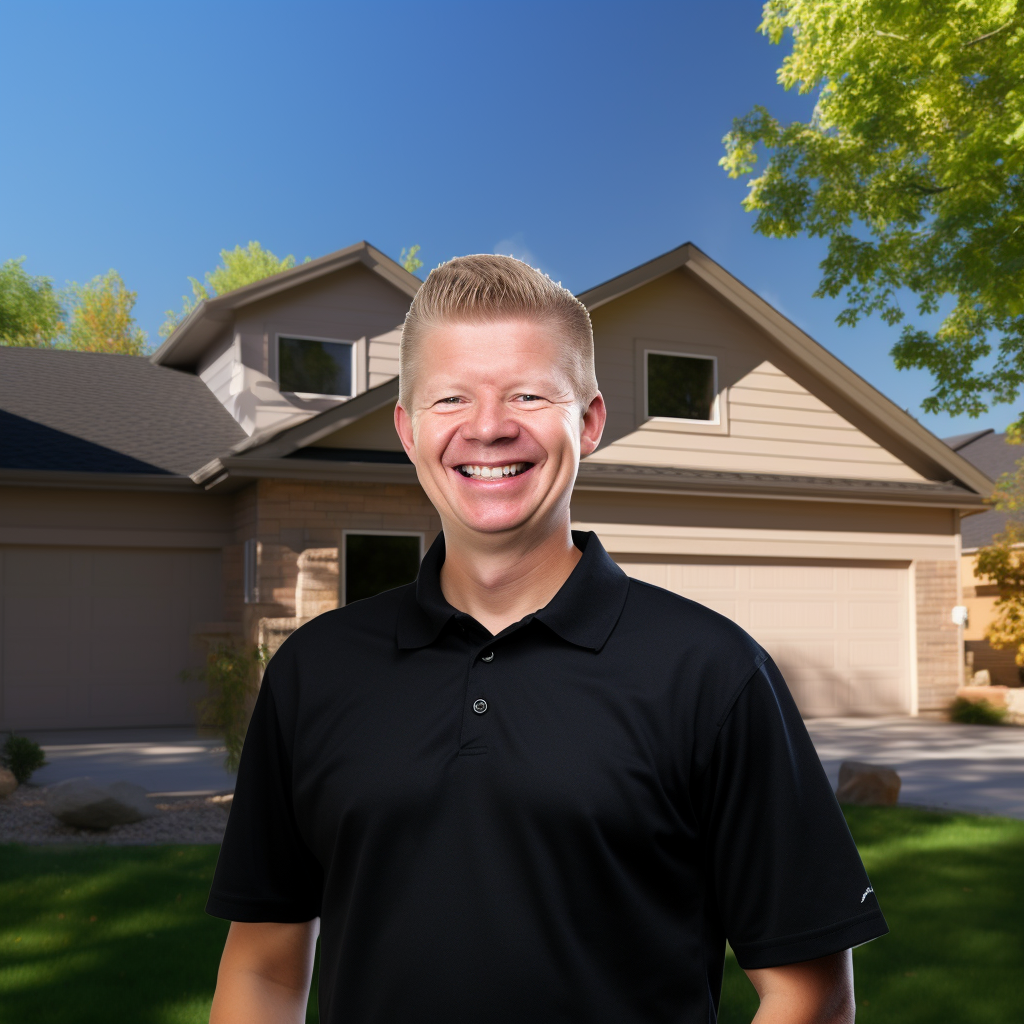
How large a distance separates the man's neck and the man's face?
0.17 feet

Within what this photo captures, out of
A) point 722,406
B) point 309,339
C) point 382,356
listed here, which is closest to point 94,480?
point 309,339

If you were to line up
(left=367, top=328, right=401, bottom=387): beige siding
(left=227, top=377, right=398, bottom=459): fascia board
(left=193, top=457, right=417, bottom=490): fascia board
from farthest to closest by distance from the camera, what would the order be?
(left=367, top=328, right=401, bottom=387): beige siding < (left=227, top=377, right=398, bottom=459): fascia board < (left=193, top=457, right=417, bottom=490): fascia board

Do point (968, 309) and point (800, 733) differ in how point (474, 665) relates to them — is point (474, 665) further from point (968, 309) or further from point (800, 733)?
point (968, 309)

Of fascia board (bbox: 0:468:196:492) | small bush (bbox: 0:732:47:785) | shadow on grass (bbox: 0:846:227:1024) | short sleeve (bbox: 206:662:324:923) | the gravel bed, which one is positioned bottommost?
the gravel bed

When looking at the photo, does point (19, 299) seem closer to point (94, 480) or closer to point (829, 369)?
point (94, 480)

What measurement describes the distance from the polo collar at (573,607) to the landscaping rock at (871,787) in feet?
26.6

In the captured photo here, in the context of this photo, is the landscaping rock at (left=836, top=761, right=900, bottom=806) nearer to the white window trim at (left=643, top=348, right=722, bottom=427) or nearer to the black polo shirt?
the white window trim at (left=643, top=348, right=722, bottom=427)

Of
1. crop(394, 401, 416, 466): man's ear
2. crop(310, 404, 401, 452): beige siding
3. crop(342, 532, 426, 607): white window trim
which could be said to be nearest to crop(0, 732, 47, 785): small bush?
crop(342, 532, 426, 607): white window trim

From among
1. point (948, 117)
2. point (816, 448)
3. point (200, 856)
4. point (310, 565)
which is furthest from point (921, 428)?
point (200, 856)

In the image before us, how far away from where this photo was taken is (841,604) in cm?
1608

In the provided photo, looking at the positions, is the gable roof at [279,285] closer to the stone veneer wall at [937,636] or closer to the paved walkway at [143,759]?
the paved walkway at [143,759]

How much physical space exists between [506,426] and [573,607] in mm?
325

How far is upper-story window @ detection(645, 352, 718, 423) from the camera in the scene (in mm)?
15672

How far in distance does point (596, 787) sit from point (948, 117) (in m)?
12.8
